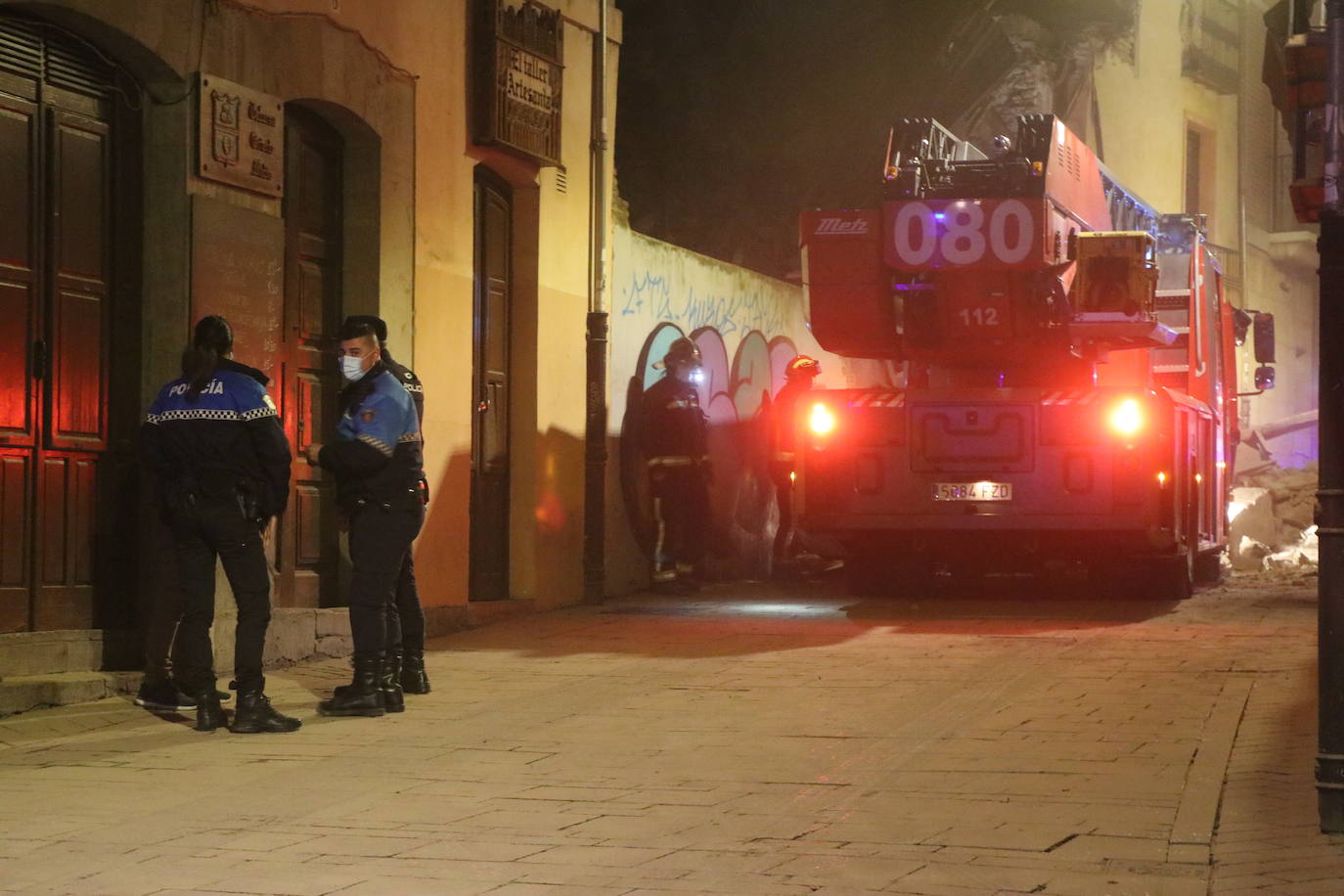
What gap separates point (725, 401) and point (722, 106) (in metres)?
6.27

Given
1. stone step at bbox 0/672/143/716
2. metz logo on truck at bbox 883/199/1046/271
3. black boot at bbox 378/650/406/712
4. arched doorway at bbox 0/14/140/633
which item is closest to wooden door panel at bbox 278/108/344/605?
arched doorway at bbox 0/14/140/633

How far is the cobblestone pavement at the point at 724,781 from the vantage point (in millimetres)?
5391

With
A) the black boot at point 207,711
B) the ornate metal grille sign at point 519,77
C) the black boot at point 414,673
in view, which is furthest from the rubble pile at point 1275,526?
the black boot at point 207,711

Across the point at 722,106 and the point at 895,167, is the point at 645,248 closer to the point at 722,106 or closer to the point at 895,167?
the point at 895,167

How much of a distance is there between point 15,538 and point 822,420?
706 centimetres

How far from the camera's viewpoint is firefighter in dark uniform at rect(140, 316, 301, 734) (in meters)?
8.35

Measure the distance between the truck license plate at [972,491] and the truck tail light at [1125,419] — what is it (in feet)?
2.89

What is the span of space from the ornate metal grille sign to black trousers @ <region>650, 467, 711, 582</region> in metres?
3.06

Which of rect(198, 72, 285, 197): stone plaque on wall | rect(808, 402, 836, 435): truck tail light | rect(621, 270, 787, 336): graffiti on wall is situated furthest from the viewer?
rect(621, 270, 787, 336): graffiti on wall

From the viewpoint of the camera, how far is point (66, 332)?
9.67 meters

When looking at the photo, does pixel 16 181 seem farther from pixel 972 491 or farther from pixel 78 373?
pixel 972 491

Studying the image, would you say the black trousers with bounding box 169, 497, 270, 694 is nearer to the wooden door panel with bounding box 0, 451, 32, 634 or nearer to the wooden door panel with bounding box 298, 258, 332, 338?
the wooden door panel with bounding box 0, 451, 32, 634

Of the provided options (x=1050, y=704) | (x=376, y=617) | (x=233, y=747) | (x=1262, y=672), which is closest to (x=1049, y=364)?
(x=1262, y=672)

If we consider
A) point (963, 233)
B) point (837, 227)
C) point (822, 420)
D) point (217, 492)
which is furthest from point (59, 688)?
point (963, 233)
